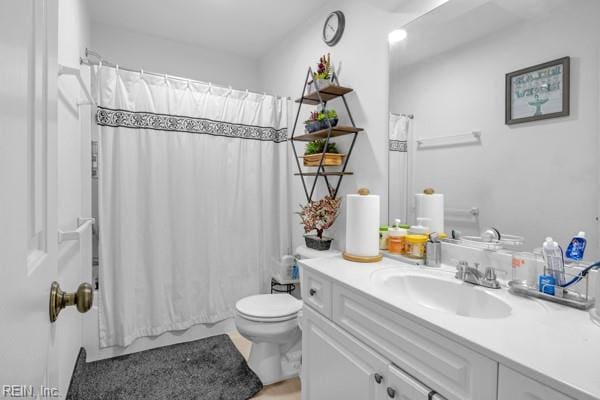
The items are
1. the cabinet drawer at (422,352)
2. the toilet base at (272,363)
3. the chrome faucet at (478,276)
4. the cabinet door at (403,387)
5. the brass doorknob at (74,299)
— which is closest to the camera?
the brass doorknob at (74,299)

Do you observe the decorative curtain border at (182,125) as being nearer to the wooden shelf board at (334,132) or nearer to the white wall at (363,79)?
the wooden shelf board at (334,132)

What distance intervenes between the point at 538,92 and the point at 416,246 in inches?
30.7

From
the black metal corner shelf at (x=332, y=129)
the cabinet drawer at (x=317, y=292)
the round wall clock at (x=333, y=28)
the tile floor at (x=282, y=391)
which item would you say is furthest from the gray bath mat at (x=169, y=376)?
the round wall clock at (x=333, y=28)

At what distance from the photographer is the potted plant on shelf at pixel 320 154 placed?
195 cm

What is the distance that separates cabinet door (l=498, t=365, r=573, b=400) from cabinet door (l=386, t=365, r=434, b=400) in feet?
0.73

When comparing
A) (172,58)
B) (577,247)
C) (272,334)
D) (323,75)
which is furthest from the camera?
(172,58)

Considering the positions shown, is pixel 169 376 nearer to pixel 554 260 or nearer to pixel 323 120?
pixel 323 120

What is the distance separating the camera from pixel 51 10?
61 centimetres

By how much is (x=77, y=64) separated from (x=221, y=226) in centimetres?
139

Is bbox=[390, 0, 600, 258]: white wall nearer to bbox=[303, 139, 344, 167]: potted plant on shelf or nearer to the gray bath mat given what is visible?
bbox=[303, 139, 344, 167]: potted plant on shelf

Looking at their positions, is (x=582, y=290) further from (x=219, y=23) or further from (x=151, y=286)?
(x=219, y=23)

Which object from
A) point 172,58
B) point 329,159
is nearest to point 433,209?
point 329,159

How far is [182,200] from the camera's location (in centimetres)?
232

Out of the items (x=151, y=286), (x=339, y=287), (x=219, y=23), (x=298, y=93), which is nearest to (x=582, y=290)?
(x=339, y=287)
